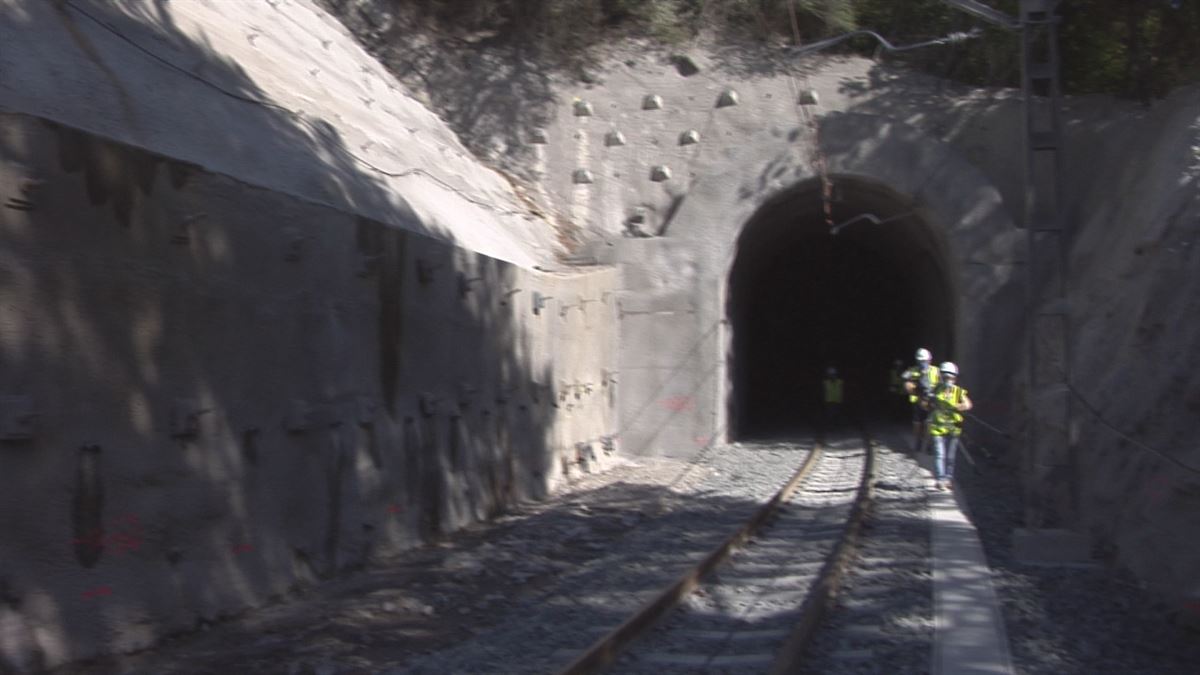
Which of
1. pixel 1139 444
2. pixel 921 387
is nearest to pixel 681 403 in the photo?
pixel 921 387

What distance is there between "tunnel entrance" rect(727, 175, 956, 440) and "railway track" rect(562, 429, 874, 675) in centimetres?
859

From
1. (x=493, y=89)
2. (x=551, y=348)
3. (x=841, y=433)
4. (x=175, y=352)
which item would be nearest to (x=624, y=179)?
(x=493, y=89)

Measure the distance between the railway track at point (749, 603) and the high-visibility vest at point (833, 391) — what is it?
43.8 feet

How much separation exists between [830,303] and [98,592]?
37.9m

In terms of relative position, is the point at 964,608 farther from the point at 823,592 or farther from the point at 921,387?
the point at 921,387

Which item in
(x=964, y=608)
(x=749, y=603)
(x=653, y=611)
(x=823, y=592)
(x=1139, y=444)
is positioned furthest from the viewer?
(x=1139, y=444)

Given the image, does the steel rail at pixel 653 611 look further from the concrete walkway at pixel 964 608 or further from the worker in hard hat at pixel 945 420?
the worker in hard hat at pixel 945 420

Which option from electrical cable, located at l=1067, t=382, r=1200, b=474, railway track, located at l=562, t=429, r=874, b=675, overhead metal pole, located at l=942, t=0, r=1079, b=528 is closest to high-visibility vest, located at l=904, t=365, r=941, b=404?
railway track, located at l=562, t=429, r=874, b=675

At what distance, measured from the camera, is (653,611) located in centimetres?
795

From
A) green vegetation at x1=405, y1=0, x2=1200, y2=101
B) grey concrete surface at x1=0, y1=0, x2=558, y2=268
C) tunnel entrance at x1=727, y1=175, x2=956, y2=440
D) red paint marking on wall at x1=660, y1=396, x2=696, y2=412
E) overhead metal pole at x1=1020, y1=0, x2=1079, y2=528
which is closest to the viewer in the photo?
grey concrete surface at x1=0, y1=0, x2=558, y2=268

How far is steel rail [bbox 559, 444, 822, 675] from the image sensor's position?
6633mm

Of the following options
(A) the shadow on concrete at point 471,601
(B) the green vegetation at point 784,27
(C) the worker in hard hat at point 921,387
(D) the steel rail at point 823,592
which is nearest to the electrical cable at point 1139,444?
(D) the steel rail at point 823,592

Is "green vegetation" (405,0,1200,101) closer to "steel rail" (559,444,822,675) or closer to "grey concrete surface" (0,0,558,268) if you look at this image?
"grey concrete surface" (0,0,558,268)

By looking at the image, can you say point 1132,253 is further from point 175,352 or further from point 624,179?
point 175,352
